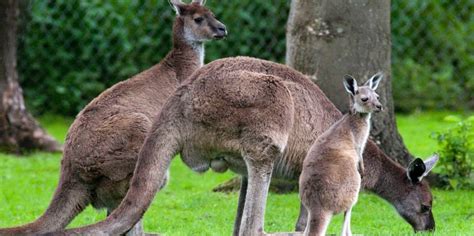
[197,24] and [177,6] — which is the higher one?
[177,6]

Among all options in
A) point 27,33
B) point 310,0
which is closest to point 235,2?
point 27,33

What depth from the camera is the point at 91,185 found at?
7277 mm

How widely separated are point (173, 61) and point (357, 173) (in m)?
2.23

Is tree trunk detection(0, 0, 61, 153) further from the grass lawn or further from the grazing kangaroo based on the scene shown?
the grazing kangaroo

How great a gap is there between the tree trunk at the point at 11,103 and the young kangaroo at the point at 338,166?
5673 millimetres

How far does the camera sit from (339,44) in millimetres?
9438

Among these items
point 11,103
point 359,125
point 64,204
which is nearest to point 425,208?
point 359,125

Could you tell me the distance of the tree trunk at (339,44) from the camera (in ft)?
30.9

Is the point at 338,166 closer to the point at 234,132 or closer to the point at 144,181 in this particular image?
the point at 234,132

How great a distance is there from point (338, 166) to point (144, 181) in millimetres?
1187

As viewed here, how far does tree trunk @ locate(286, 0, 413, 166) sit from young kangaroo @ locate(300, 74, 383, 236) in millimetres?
2134

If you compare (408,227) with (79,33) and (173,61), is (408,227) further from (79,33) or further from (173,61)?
(79,33)

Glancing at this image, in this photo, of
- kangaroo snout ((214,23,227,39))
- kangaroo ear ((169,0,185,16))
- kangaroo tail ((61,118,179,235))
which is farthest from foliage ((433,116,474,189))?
kangaroo tail ((61,118,179,235))

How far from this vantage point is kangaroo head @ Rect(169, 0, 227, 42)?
897 cm
